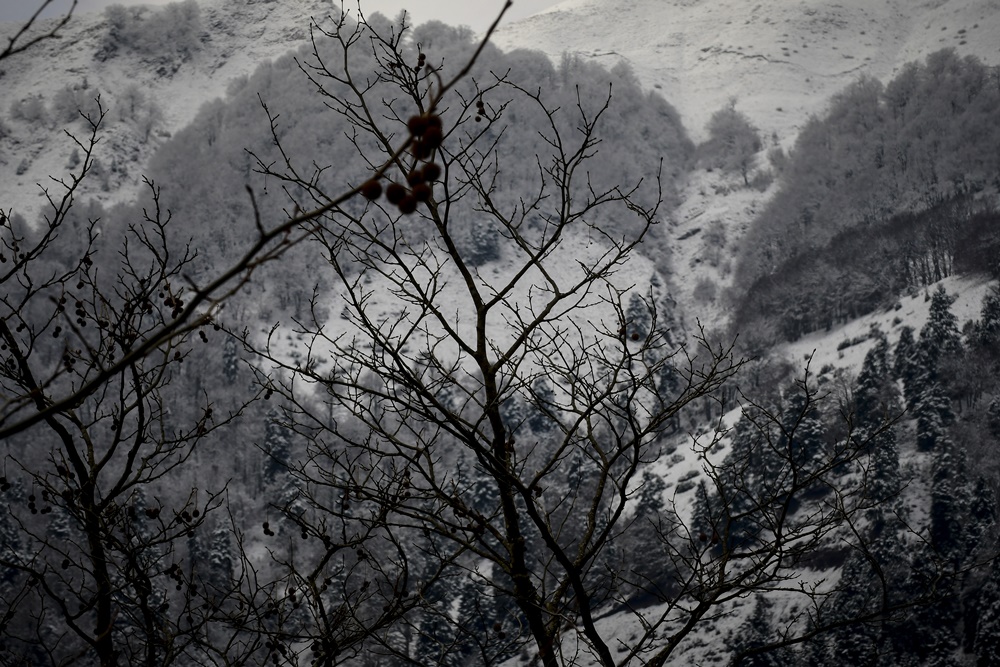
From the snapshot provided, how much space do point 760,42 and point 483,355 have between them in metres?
187

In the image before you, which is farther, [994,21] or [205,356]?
[994,21]

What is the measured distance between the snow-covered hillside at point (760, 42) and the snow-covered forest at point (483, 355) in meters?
2.04

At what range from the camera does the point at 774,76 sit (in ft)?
521

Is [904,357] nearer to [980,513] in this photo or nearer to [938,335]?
[938,335]

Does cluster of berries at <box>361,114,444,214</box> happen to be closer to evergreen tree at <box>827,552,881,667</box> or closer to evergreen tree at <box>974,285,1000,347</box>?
evergreen tree at <box>827,552,881,667</box>

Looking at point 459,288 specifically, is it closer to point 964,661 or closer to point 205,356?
point 205,356

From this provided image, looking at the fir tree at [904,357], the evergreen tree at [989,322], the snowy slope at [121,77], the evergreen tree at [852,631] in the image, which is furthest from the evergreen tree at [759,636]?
the snowy slope at [121,77]

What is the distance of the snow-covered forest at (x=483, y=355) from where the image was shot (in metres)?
3.14

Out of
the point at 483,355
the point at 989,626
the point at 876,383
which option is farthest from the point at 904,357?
the point at 483,355

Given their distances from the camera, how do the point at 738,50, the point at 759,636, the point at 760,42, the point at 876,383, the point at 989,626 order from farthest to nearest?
the point at 760,42 → the point at 738,50 → the point at 876,383 → the point at 759,636 → the point at 989,626

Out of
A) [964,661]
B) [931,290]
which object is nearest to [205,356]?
[931,290]

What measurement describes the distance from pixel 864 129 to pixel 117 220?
106 m

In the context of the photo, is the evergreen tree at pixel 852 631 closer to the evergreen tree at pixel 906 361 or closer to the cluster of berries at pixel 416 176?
the evergreen tree at pixel 906 361

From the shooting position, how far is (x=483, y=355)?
10.3 ft
